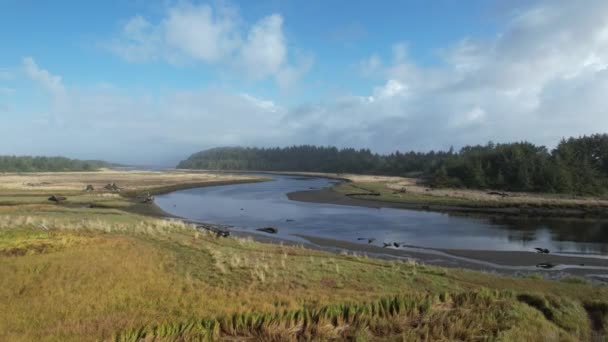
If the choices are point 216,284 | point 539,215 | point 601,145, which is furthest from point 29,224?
point 601,145

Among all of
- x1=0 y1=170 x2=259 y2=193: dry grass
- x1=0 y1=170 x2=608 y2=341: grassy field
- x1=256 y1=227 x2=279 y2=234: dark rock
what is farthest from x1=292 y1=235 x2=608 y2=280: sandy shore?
x1=0 y1=170 x2=259 y2=193: dry grass

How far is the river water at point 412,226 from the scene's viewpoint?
32.9m

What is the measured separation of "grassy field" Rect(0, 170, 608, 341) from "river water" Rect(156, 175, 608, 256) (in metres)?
14.7

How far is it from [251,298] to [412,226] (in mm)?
32044

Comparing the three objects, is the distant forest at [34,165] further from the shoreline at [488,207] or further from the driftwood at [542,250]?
the driftwood at [542,250]

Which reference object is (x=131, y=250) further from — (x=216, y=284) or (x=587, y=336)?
(x=587, y=336)

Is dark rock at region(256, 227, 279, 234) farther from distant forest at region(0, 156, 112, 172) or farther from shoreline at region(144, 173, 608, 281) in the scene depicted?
distant forest at region(0, 156, 112, 172)

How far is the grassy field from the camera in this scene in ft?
31.4

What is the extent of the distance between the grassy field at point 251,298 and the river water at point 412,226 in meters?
14.7

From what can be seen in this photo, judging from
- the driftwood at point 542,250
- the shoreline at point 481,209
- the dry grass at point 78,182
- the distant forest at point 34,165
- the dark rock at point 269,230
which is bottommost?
the dark rock at point 269,230

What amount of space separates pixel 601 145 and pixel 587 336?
97.4 meters

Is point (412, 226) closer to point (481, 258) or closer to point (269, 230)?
point (481, 258)

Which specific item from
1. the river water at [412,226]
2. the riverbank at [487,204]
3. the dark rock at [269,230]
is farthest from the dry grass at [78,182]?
the dark rock at [269,230]

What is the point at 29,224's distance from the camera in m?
25.3
